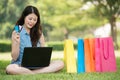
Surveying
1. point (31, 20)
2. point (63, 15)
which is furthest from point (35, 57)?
point (63, 15)

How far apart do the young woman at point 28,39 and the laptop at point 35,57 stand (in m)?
0.08

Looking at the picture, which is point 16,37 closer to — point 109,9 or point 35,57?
point 35,57

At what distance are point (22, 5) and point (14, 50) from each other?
104 feet

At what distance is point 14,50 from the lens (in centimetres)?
523

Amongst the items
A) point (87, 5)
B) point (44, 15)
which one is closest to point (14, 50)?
point (87, 5)

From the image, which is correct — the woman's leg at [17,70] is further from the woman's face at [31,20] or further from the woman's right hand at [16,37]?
the woman's face at [31,20]

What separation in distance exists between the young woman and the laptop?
0.28ft

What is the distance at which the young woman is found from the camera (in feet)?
17.2

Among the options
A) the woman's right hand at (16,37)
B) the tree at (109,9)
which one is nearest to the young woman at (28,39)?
the woman's right hand at (16,37)

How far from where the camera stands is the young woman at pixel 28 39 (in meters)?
5.25

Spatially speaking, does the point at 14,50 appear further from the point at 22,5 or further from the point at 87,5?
the point at 22,5

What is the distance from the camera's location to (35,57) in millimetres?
5297

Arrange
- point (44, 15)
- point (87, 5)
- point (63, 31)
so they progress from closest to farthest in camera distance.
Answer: point (87, 5) < point (44, 15) < point (63, 31)

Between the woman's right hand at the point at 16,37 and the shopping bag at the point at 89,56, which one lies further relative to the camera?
the shopping bag at the point at 89,56
